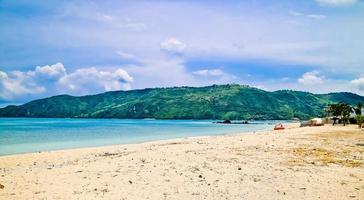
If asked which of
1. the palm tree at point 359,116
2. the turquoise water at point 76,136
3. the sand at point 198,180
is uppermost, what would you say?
the palm tree at point 359,116

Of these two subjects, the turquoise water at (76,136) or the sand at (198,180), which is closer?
the sand at (198,180)

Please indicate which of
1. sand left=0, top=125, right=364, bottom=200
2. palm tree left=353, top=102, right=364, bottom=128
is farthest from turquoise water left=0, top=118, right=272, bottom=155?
palm tree left=353, top=102, right=364, bottom=128

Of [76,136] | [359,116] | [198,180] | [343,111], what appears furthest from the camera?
[343,111]

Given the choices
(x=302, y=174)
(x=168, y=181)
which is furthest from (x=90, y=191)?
(x=302, y=174)

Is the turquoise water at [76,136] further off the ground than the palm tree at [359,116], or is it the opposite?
the palm tree at [359,116]

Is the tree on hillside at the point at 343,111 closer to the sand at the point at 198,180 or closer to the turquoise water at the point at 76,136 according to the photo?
the turquoise water at the point at 76,136

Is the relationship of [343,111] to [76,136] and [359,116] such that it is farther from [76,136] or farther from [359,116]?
[76,136]

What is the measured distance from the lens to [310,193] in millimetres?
12844

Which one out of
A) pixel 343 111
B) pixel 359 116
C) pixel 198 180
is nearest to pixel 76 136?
pixel 359 116

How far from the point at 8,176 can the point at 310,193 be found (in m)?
12.6

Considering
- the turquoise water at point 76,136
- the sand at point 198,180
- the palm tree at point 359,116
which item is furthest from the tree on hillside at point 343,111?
the sand at point 198,180

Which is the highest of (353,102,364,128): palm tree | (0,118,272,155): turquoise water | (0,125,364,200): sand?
(353,102,364,128): palm tree

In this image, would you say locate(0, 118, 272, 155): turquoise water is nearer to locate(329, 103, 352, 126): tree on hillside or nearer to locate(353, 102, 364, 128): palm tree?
locate(329, 103, 352, 126): tree on hillside

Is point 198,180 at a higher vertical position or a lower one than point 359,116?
lower
